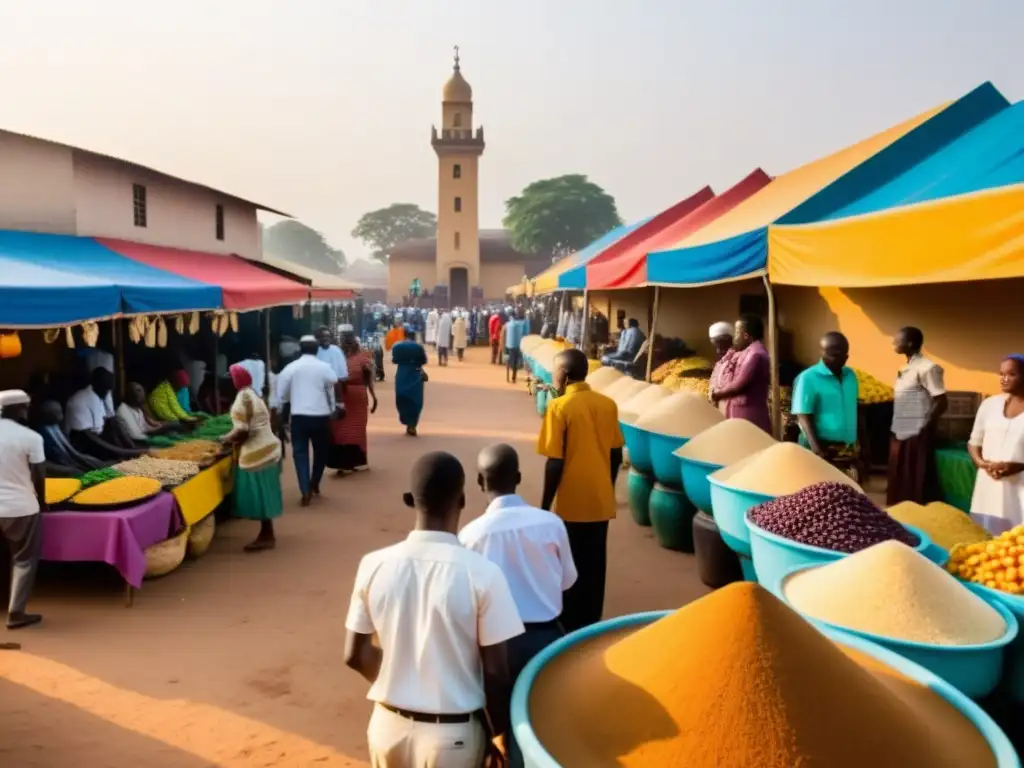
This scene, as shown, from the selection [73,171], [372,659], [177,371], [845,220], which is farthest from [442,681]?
[73,171]

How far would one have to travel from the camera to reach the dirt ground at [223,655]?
372 centimetres

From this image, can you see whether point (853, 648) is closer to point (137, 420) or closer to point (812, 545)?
point (812, 545)

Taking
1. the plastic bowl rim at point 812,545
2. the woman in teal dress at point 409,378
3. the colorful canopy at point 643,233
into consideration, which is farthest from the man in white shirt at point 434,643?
the colorful canopy at point 643,233

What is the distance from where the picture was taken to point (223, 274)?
38.2 feet

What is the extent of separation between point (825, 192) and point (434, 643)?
5.89 m

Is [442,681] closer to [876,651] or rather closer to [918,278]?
[876,651]

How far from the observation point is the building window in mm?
12016

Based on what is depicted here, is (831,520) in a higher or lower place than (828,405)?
lower

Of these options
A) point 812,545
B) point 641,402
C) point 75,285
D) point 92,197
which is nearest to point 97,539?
point 75,285

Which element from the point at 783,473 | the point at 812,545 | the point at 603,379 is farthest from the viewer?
the point at 603,379

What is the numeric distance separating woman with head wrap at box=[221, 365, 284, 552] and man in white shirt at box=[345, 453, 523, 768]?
4.33 meters

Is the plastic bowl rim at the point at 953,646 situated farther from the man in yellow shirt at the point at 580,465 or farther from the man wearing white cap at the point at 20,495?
the man wearing white cap at the point at 20,495

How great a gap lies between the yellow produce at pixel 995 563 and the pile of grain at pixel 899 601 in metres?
0.38

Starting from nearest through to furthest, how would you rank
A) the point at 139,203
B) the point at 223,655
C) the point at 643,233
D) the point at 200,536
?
the point at 223,655 → the point at 200,536 → the point at 139,203 → the point at 643,233
